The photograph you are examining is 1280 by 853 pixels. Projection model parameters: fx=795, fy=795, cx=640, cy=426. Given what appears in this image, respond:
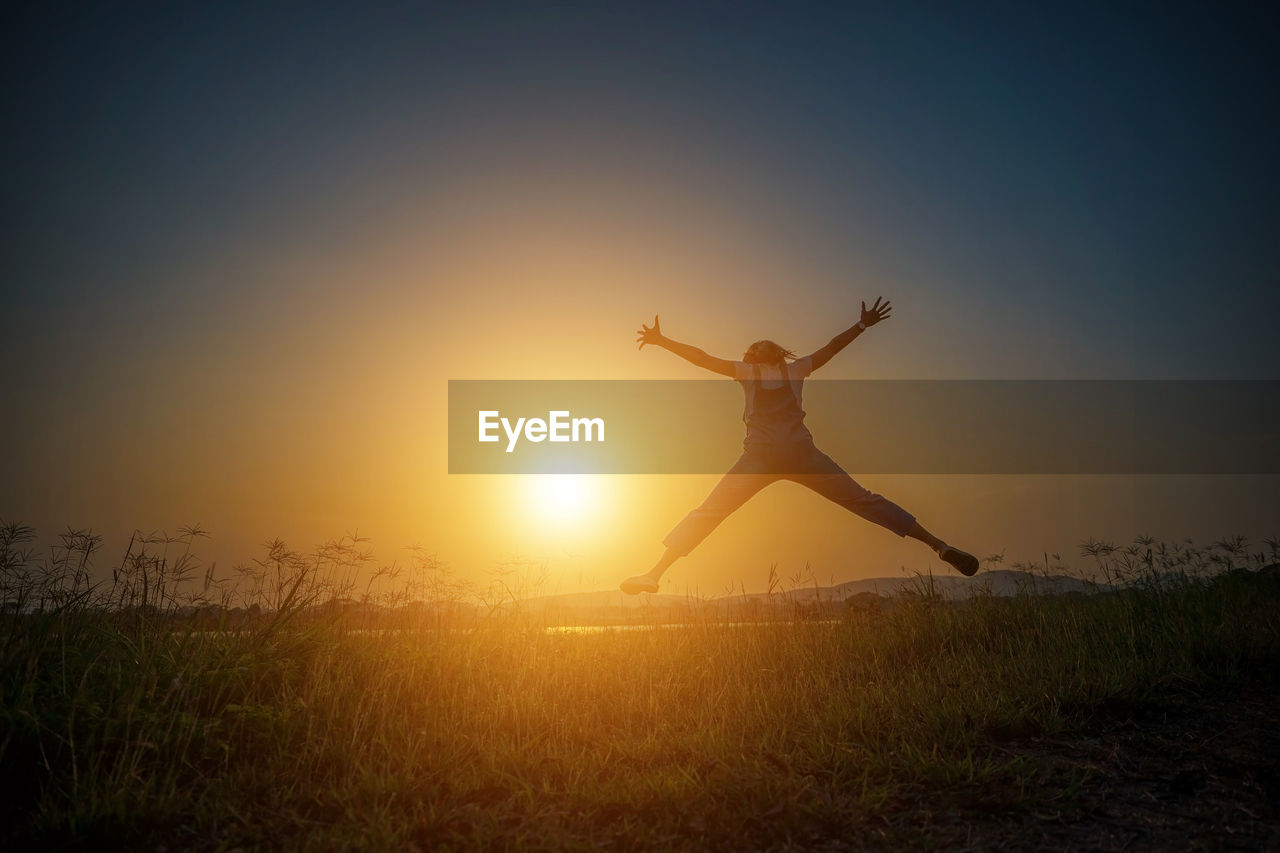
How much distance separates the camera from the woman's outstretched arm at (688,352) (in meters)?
9.58

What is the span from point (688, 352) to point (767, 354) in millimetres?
960

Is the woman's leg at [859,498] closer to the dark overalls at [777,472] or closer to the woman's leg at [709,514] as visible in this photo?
the dark overalls at [777,472]

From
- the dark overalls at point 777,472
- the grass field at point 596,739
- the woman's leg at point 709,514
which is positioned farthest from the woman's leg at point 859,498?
the grass field at point 596,739

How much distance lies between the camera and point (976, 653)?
7.14m

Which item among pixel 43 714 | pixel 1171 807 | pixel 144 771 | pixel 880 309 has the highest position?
pixel 880 309

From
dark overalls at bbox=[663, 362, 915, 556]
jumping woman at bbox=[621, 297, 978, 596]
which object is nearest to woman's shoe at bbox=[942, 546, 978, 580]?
jumping woman at bbox=[621, 297, 978, 596]

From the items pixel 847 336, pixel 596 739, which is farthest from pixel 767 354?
pixel 596 739

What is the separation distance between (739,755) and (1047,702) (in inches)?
95.1

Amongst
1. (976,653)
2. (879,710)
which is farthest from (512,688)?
(976,653)

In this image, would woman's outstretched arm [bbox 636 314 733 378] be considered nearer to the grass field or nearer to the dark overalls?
the dark overalls

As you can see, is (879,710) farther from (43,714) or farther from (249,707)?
(43,714)

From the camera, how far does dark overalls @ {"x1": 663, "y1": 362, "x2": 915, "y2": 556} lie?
368 inches

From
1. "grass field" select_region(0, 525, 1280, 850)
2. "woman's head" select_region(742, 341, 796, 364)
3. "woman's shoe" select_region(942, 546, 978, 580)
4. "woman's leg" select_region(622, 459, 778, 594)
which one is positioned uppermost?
"woman's head" select_region(742, 341, 796, 364)

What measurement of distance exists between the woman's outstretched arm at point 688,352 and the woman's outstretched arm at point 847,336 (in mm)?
1058
